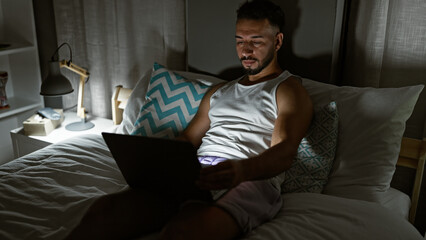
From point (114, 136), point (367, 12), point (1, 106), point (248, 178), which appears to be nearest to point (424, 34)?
point (367, 12)

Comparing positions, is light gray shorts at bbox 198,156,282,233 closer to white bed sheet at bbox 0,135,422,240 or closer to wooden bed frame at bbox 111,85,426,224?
Answer: white bed sheet at bbox 0,135,422,240

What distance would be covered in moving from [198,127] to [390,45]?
87 centimetres

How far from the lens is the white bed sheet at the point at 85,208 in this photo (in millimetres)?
1247

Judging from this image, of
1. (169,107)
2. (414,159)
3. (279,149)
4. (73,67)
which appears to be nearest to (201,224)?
(279,149)

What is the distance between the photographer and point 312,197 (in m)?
1.43

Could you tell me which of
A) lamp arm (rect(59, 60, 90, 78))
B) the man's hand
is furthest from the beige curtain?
lamp arm (rect(59, 60, 90, 78))

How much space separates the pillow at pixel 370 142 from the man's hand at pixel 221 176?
1.54 feet

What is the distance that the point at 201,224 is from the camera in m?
1.15

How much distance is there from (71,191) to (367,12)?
1378 millimetres

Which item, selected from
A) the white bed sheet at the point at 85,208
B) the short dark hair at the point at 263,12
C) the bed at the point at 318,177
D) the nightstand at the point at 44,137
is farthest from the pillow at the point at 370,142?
the nightstand at the point at 44,137

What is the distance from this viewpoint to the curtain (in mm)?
2354

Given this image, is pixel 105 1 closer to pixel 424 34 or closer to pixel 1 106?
pixel 1 106

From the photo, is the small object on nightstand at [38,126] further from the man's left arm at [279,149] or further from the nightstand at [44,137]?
the man's left arm at [279,149]

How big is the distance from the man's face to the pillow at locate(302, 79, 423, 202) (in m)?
0.36
